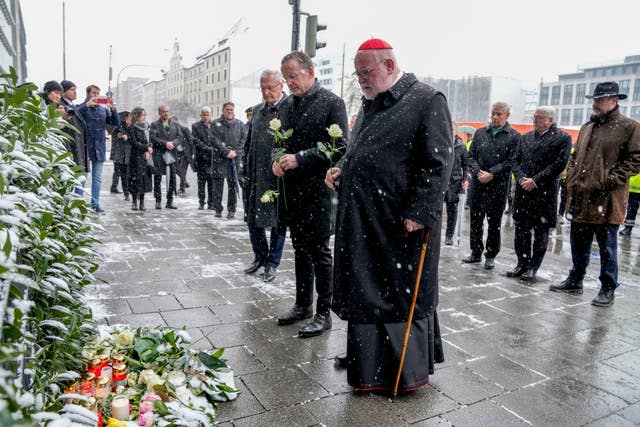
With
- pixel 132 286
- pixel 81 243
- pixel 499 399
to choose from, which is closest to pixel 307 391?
pixel 499 399

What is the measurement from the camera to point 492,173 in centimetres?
623

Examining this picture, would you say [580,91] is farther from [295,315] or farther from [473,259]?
[295,315]

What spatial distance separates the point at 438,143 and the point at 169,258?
4388 mm

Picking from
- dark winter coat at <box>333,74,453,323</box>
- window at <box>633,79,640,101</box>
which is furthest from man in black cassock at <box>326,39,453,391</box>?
window at <box>633,79,640,101</box>

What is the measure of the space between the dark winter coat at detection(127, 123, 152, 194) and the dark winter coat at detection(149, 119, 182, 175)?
0.16 m

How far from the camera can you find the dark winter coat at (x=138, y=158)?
10.0 m

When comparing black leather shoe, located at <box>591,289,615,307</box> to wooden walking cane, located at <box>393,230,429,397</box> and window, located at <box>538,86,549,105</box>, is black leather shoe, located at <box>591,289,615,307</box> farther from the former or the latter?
window, located at <box>538,86,549,105</box>

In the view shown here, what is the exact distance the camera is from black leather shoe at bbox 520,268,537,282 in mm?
5900

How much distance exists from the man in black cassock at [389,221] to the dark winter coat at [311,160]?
37.1 inches

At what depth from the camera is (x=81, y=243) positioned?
260 cm

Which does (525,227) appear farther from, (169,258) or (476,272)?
(169,258)

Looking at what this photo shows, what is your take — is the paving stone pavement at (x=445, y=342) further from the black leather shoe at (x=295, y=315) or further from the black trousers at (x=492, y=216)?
the black trousers at (x=492, y=216)

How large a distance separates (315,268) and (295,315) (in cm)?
44

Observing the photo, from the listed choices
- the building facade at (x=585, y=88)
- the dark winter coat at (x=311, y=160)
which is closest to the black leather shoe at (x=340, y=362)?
the dark winter coat at (x=311, y=160)
